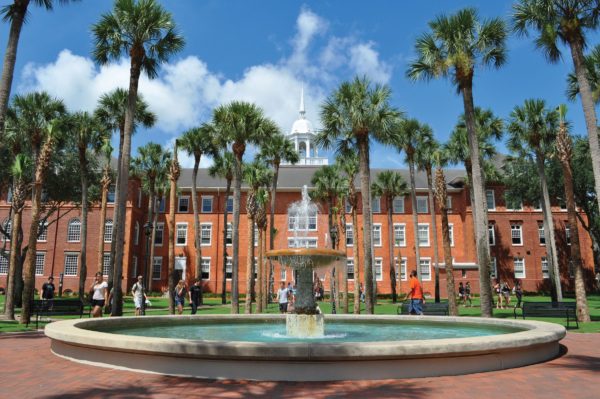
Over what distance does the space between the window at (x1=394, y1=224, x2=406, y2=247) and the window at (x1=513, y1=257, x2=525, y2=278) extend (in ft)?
39.9

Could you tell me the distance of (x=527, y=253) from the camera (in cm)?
5000

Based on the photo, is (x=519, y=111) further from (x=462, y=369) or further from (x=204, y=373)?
(x=204, y=373)

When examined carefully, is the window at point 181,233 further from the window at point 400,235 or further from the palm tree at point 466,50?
the palm tree at point 466,50

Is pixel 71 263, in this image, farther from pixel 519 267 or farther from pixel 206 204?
pixel 519 267

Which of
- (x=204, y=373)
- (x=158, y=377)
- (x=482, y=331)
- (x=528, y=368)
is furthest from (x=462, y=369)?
(x=482, y=331)

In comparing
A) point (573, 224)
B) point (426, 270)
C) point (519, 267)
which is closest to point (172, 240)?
point (573, 224)

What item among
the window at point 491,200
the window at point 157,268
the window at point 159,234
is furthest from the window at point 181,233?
the window at point 491,200

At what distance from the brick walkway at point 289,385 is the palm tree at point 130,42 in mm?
12621

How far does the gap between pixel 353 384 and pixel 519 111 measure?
86.2 feet

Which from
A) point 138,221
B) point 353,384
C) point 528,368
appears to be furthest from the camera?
point 138,221

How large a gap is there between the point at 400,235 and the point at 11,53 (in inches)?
1678

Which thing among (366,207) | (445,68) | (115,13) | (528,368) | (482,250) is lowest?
(528,368)

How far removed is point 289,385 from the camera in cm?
632

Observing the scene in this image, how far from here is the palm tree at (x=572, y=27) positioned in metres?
16.0
